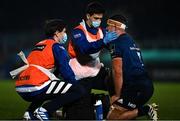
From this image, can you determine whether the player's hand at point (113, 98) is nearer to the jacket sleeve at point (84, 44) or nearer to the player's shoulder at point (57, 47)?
the jacket sleeve at point (84, 44)

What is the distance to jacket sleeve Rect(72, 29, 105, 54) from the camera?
7359 millimetres

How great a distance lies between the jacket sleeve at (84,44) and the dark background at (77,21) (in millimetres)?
18406

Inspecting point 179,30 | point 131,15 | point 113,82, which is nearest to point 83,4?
point 131,15

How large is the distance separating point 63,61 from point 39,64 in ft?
1.03

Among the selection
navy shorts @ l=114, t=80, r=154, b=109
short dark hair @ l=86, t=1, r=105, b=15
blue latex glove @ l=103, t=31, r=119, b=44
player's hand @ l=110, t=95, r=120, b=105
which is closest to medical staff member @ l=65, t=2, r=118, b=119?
short dark hair @ l=86, t=1, r=105, b=15

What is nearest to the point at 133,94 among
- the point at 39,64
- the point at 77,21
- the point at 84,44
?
the point at 84,44

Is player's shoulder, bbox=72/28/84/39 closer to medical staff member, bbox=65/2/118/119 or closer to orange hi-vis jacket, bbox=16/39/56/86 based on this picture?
medical staff member, bbox=65/2/118/119

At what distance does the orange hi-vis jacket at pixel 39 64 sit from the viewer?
6.70m

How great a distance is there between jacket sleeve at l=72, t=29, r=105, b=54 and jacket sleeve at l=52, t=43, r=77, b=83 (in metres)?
0.75

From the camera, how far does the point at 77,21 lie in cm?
2988

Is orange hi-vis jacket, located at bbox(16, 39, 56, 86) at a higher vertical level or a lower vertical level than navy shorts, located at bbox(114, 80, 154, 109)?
higher

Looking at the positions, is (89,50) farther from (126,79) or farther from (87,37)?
(126,79)

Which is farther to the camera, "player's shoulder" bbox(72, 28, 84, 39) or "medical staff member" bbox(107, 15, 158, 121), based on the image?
"player's shoulder" bbox(72, 28, 84, 39)

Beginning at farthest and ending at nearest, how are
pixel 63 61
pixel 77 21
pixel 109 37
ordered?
pixel 77 21
pixel 109 37
pixel 63 61
